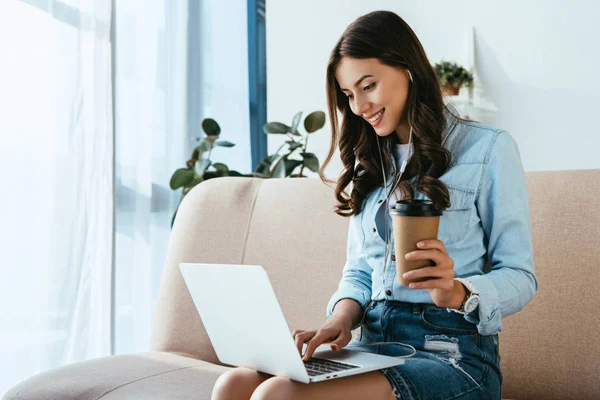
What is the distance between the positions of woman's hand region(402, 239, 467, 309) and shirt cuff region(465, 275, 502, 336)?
5cm

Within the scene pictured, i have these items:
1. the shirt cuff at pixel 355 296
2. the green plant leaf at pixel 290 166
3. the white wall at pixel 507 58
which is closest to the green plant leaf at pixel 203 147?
the green plant leaf at pixel 290 166

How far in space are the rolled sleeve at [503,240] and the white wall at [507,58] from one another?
255cm

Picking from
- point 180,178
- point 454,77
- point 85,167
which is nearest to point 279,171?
point 180,178

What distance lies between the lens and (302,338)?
4.31 ft

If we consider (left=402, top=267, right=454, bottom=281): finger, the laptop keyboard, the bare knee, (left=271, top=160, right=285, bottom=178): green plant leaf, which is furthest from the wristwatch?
(left=271, top=160, right=285, bottom=178): green plant leaf

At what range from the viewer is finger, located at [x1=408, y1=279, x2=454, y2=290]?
43.3 inches

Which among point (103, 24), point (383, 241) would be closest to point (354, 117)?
point (383, 241)

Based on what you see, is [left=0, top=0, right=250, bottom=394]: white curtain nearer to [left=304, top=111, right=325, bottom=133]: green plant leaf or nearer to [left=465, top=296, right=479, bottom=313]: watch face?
[left=304, top=111, right=325, bottom=133]: green plant leaf

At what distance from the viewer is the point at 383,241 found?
1.51 meters

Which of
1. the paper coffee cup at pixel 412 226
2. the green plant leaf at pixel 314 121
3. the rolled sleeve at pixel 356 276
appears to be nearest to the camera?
the paper coffee cup at pixel 412 226

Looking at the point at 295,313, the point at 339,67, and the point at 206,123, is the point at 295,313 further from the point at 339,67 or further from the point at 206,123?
the point at 206,123

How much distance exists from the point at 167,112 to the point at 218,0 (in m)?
0.98

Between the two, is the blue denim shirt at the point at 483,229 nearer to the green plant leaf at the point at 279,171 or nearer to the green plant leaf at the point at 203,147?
the green plant leaf at the point at 279,171

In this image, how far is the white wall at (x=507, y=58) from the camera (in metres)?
3.73
